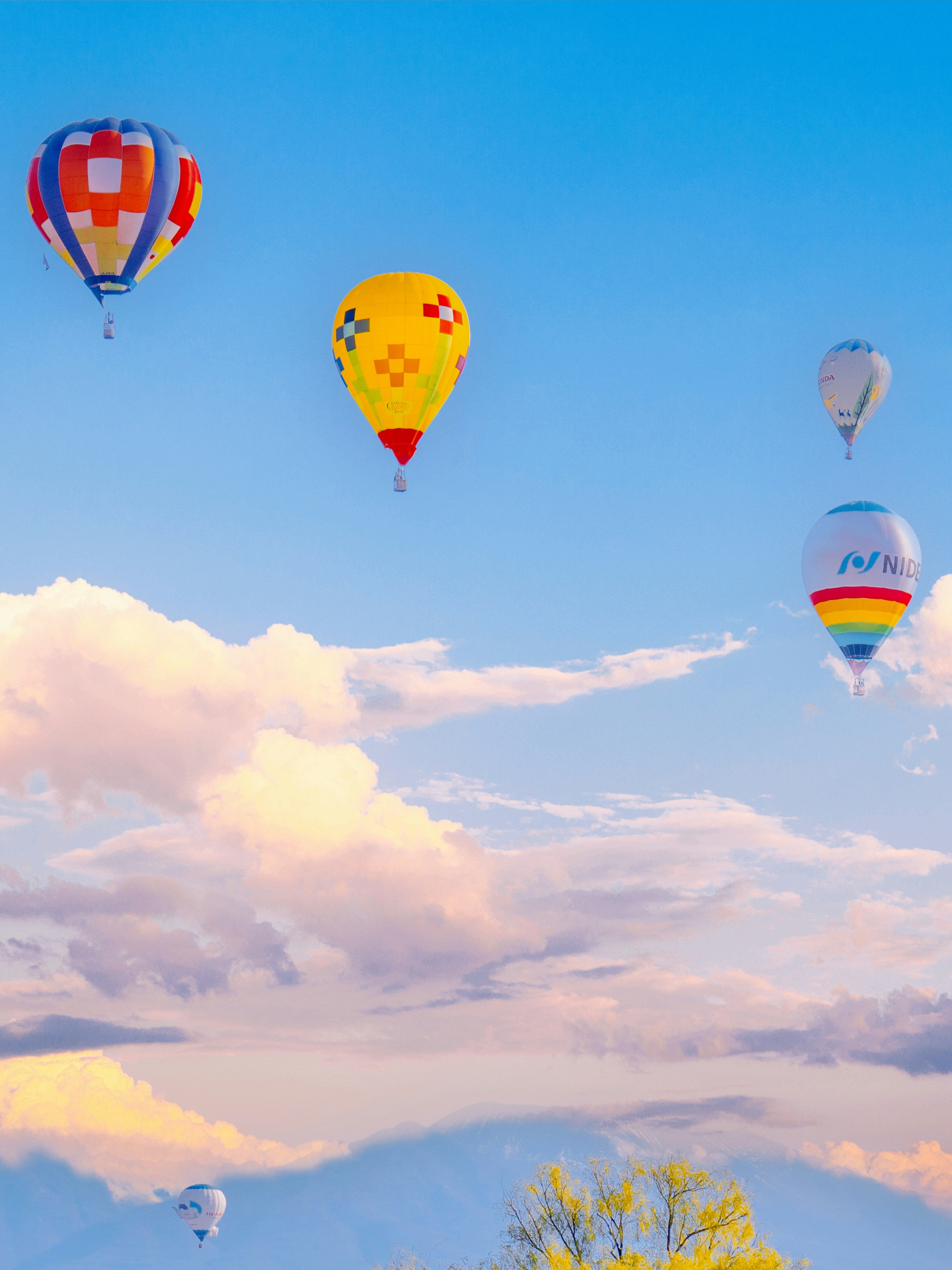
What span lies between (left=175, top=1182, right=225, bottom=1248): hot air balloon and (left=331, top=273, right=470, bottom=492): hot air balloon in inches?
5487

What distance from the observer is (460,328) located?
60812 mm

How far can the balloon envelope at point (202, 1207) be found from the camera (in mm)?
179875

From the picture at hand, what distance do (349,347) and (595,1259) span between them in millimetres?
34508

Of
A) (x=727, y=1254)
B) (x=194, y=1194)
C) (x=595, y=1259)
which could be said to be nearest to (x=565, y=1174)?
(x=595, y=1259)

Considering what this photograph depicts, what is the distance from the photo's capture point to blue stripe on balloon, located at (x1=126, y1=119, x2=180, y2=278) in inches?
2283

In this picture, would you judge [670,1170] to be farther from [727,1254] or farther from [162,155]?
[162,155]

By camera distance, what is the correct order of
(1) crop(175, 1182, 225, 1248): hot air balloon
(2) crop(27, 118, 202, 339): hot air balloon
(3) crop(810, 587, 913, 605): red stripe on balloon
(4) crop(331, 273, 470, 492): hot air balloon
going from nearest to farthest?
(2) crop(27, 118, 202, 339): hot air balloon → (4) crop(331, 273, 470, 492): hot air balloon → (3) crop(810, 587, 913, 605): red stripe on balloon → (1) crop(175, 1182, 225, 1248): hot air balloon

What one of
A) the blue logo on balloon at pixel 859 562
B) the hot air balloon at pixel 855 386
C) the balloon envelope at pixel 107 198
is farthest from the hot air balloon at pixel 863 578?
the balloon envelope at pixel 107 198

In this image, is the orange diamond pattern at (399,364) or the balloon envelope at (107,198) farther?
the orange diamond pattern at (399,364)

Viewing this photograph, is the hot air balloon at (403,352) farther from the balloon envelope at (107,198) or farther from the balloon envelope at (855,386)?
the balloon envelope at (855,386)

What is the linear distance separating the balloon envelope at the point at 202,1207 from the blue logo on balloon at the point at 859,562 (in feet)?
429

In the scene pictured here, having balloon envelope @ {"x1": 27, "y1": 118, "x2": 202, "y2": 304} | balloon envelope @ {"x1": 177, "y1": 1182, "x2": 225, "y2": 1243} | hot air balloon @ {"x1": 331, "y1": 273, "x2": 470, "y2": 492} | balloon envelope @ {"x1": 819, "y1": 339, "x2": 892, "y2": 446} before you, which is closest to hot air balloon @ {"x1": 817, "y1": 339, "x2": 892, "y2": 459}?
balloon envelope @ {"x1": 819, "y1": 339, "x2": 892, "y2": 446}

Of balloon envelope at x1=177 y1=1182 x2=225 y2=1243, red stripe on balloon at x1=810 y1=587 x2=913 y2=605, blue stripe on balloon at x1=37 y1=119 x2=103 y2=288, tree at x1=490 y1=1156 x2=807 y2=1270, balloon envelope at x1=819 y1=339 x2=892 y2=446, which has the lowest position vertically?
tree at x1=490 y1=1156 x2=807 y2=1270

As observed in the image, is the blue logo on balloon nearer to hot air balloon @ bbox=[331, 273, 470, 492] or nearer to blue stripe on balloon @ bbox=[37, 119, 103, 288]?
hot air balloon @ bbox=[331, 273, 470, 492]
